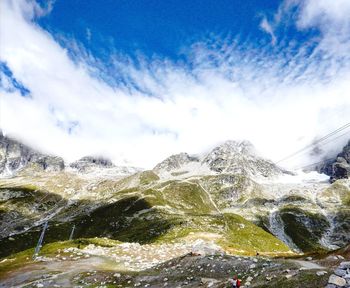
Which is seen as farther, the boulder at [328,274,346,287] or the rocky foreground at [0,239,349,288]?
the rocky foreground at [0,239,349,288]

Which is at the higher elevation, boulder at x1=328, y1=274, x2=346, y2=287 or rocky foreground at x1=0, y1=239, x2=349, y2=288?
rocky foreground at x1=0, y1=239, x2=349, y2=288

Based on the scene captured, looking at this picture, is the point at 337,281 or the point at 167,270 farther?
the point at 167,270

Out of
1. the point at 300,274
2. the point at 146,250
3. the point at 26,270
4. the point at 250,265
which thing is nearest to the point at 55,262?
the point at 26,270

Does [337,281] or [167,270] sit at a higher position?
[167,270]

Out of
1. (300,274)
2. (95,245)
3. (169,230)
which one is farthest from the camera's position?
(169,230)

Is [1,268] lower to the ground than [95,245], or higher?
lower

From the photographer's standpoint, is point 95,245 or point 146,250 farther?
point 95,245

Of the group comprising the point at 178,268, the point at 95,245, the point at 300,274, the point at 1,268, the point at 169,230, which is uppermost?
the point at 169,230

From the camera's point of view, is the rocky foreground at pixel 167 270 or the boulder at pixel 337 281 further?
the rocky foreground at pixel 167 270

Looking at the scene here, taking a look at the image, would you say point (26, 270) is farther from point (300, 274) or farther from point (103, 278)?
point (300, 274)

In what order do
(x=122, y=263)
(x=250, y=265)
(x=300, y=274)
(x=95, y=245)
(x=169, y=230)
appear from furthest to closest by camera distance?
(x=169, y=230)
(x=95, y=245)
(x=122, y=263)
(x=250, y=265)
(x=300, y=274)

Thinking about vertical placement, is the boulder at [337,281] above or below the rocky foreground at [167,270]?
below
